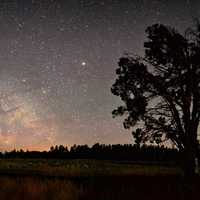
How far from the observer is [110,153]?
347 ft

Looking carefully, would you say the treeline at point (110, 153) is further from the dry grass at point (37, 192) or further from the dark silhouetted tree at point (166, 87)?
the dry grass at point (37, 192)

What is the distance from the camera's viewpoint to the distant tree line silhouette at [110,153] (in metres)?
94.2

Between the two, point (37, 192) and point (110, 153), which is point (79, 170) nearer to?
point (37, 192)

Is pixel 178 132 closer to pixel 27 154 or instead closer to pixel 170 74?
pixel 170 74

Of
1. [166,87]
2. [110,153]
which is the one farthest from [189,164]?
[110,153]

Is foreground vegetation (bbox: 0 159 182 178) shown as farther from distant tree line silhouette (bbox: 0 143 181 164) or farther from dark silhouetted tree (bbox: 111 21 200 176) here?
distant tree line silhouette (bbox: 0 143 181 164)

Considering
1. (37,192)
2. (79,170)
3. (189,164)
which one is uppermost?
(189,164)

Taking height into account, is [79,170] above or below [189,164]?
below

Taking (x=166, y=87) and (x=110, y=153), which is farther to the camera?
(x=110, y=153)

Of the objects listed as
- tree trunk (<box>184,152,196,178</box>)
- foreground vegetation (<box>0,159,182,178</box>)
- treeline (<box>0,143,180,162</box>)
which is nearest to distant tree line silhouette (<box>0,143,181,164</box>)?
treeline (<box>0,143,180,162</box>)

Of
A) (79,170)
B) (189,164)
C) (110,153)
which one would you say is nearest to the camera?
(189,164)

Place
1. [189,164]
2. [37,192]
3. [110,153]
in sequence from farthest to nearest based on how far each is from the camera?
[110,153] < [189,164] < [37,192]

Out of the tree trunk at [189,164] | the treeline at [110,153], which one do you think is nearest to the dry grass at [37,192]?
the tree trunk at [189,164]

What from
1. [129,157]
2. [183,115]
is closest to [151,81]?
[183,115]
